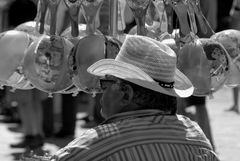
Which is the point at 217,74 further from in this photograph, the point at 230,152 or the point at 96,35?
the point at 230,152

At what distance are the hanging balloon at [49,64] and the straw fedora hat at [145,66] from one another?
607mm

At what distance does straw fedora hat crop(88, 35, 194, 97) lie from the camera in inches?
92.7

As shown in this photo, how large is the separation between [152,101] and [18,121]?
6.23 metres

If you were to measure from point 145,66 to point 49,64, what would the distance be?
782 millimetres

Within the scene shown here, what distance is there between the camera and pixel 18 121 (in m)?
8.45

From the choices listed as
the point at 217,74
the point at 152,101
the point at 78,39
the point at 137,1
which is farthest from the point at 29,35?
the point at 152,101

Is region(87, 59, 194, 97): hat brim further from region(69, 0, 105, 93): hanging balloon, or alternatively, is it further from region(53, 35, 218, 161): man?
region(69, 0, 105, 93): hanging balloon

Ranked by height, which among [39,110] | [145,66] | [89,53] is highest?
[145,66]

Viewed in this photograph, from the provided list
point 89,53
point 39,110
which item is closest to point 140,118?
point 89,53

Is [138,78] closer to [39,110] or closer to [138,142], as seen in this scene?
[138,142]

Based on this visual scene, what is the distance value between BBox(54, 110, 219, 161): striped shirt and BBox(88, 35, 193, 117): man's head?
0.04 meters

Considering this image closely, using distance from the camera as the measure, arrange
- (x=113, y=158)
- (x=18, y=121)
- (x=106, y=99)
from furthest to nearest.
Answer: (x=18, y=121), (x=106, y=99), (x=113, y=158)

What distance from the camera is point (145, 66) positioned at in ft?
7.89

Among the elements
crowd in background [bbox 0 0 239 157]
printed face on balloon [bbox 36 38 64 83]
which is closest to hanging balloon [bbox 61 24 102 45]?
printed face on balloon [bbox 36 38 64 83]
